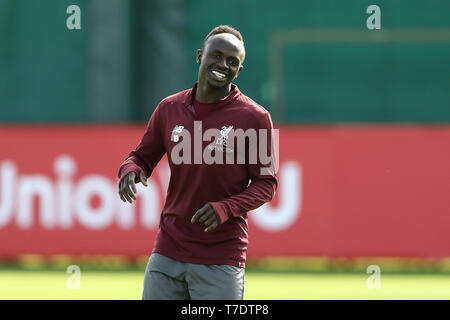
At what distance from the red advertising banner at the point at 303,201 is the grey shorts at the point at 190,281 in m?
7.00

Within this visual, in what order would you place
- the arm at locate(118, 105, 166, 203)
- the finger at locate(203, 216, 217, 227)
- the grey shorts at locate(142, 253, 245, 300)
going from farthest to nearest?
the arm at locate(118, 105, 166, 203), the grey shorts at locate(142, 253, 245, 300), the finger at locate(203, 216, 217, 227)

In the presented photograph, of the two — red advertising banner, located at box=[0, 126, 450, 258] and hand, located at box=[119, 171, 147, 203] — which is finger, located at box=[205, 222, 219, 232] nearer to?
hand, located at box=[119, 171, 147, 203]

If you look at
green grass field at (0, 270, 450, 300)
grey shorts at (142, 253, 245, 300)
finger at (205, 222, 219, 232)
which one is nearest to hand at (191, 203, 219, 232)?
finger at (205, 222, 219, 232)

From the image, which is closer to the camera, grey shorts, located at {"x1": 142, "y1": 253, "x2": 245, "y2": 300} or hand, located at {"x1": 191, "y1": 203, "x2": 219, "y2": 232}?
hand, located at {"x1": 191, "y1": 203, "x2": 219, "y2": 232}

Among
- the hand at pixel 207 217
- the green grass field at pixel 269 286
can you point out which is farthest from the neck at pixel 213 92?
the green grass field at pixel 269 286

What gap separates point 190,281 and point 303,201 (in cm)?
726

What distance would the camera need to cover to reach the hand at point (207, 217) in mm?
4734

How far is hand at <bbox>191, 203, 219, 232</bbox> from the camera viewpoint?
15.5ft

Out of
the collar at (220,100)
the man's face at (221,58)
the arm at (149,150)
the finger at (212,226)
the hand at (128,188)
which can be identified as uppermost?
the man's face at (221,58)

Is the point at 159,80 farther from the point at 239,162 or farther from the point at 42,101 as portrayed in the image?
the point at 239,162

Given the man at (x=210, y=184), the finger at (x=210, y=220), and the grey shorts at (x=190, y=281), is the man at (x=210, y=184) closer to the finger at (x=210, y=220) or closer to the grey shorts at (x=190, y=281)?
the grey shorts at (x=190, y=281)

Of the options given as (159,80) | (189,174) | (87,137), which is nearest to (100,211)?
(87,137)

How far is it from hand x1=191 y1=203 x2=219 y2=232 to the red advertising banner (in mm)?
7335

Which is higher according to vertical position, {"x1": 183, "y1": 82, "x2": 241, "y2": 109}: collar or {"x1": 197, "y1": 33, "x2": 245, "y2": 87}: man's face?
{"x1": 197, "y1": 33, "x2": 245, "y2": 87}: man's face
